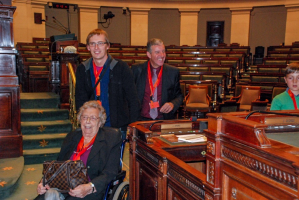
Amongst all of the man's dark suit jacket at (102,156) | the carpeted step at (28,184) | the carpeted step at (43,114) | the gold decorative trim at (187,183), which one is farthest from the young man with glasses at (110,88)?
the carpeted step at (43,114)

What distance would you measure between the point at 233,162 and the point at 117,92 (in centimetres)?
132

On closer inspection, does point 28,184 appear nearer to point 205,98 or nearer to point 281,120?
point 281,120

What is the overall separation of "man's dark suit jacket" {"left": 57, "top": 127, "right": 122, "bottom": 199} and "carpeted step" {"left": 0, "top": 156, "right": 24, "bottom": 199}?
4.13 ft

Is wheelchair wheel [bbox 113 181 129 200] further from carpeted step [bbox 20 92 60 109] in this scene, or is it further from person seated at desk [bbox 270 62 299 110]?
carpeted step [bbox 20 92 60 109]

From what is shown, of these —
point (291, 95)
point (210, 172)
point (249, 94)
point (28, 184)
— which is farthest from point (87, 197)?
→ point (249, 94)

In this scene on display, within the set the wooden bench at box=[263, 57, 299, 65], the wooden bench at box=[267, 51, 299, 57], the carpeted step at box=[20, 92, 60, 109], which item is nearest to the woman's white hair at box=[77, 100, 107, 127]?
the carpeted step at box=[20, 92, 60, 109]

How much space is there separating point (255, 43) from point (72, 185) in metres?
14.2

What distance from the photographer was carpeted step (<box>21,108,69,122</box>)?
4.54 meters

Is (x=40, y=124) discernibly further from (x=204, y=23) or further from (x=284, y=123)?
(x=204, y=23)

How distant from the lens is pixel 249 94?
241 inches

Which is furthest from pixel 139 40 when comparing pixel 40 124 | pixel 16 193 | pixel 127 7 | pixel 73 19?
pixel 16 193

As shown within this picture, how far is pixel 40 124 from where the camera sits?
173 inches

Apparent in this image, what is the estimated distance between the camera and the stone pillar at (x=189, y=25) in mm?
13562

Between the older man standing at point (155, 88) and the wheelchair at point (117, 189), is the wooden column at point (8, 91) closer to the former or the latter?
the older man standing at point (155, 88)
